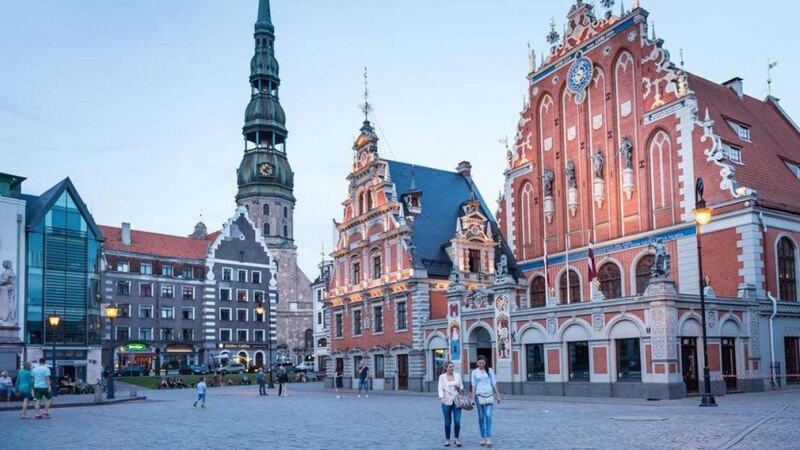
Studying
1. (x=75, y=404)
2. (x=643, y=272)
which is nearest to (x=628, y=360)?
(x=643, y=272)

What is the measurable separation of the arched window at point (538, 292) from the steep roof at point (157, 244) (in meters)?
46.9

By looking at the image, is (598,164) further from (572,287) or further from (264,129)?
(264,129)

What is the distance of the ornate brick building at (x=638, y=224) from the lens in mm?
32781

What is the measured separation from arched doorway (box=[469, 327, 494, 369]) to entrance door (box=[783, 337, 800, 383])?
46.3ft

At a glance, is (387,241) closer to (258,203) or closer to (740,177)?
(740,177)

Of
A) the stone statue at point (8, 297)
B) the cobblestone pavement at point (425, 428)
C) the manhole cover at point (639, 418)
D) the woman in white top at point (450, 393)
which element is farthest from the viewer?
the stone statue at point (8, 297)

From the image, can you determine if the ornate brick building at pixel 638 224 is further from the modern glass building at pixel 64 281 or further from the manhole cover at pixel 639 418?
the modern glass building at pixel 64 281

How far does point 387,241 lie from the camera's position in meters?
50.0

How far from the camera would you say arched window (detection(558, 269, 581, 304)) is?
42469mm

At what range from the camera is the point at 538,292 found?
4538 cm

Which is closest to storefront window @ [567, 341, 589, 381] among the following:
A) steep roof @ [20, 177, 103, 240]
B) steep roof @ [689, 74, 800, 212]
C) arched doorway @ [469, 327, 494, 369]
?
arched doorway @ [469, 327, 494, 369]

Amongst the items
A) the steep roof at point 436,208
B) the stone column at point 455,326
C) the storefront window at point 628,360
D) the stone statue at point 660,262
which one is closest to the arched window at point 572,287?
the steep roof at point 436,208

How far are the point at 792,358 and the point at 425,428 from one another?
73.9 feet

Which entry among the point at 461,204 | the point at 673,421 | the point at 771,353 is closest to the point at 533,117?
the point at 461,204
